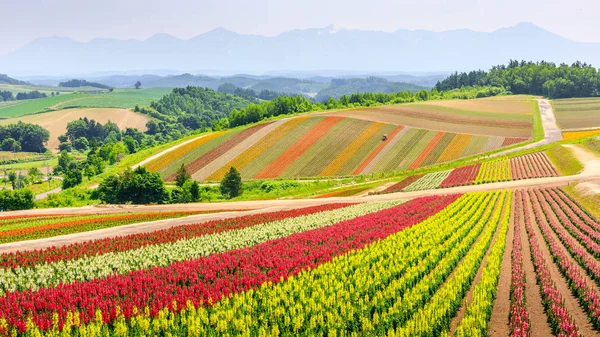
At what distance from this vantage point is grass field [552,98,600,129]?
127 metres

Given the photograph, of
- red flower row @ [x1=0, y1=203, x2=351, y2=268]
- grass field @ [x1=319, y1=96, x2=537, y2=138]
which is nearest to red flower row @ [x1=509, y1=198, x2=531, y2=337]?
red flower row @ [x1=0, y1=203, x2=351, y2=268]

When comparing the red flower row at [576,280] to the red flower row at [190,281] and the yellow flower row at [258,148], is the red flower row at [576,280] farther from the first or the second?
the yellow flower row at [258,148]

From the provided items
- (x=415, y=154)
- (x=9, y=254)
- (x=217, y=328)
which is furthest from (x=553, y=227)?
(x=415, y=154)

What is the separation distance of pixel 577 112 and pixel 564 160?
267 ft

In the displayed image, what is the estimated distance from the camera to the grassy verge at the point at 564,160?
71.9 metres

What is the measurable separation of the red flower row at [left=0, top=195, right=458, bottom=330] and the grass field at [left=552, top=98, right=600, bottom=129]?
116 metres

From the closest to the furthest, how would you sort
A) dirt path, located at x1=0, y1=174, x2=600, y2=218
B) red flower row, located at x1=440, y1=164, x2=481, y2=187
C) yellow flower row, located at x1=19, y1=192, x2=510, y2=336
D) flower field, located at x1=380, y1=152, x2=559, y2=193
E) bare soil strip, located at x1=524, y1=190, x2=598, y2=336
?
yellow flower row, located at x1=19, y1=192, x2=510, y2=336
bare soil strip, located at x1=524, y1=190, x2=598, y2=336
dirt path, located at x1=0, y1=174, x2=600, y2=218
red flower row, located at x1=440, y1=164, x2=481, y2=187
flower field, located at x1=380, y1=152, x2=559, y2=193

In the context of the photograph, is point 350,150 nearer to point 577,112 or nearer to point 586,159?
point 586,159

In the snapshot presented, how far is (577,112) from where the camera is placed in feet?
484

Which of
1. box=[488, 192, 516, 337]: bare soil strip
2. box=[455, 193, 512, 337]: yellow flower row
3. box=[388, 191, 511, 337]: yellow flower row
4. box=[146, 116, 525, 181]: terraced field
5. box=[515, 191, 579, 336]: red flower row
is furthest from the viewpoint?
box=[146, 116, 525, 181]: terraced field

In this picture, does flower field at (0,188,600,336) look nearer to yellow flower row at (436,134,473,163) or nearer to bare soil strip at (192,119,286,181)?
yellow flower row at (436,134,473,163)

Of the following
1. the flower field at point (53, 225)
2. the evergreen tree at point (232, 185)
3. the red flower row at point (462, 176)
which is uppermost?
the red flower row at point (462, 176)

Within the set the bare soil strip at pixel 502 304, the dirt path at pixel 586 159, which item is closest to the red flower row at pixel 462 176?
the dirt path at pixel 586 159

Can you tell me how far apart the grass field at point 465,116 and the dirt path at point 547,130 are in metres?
3.73
